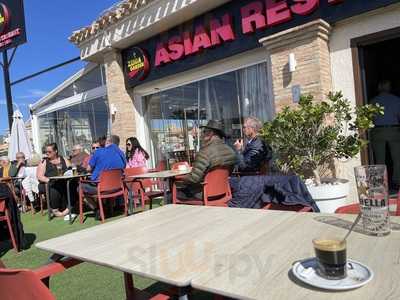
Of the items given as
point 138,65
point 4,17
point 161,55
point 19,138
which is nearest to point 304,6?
point 161,55

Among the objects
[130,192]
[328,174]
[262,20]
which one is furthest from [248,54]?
[130,192]

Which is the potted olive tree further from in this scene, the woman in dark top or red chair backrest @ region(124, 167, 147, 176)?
the woman in dark top

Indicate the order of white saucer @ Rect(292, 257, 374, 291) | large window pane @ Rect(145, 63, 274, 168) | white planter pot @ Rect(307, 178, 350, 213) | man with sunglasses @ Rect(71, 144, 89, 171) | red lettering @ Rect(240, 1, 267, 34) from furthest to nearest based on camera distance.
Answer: man with sunglasses @ Rect(71, 144, 89, 171) → large window pane @ Rect(145, 63, 274, 168) → red lettering @ Rect(240, 1, 267, 34) → white planter pot @ Rect(307, 178, 350, 213) → white saucer @ Rect(292, 257, 374, 291)

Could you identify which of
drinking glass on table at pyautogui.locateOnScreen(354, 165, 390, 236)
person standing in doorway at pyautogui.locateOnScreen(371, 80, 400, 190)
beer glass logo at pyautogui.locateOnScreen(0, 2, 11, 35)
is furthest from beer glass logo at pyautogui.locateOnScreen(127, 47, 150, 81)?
drinking glass on table at pyautogui.locateOnScreen(354, 165, 390, 236)

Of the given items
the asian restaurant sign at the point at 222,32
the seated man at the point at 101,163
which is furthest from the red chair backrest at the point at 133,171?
the asian restaurant sign at the point at 222,32

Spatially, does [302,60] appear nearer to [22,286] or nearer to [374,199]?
[374,199]

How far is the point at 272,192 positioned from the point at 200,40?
461cm

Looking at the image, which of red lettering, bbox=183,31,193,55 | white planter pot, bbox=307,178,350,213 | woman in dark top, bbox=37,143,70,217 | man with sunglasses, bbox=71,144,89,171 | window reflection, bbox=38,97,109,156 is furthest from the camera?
window reflection, bbox=38,97,109,156

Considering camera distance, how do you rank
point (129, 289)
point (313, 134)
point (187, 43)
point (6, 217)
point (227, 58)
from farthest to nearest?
point (187, 43) → point (227, 58) → point (6, 217) → point (313, 134) → point (129, 289)

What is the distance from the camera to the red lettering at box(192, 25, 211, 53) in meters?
6.56

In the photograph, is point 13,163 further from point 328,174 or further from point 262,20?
point 328,174

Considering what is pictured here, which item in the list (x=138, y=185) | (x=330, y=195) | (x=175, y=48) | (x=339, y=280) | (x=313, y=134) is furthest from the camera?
(x=175, y=48)

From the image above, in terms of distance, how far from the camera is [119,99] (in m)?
8.19

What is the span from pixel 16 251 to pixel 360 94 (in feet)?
15.7
